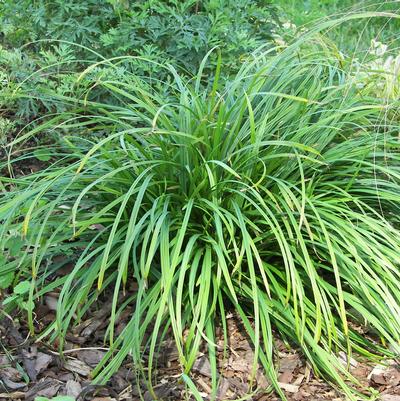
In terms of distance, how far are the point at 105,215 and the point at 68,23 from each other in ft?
4.57

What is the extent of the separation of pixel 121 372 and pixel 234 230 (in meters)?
0.73

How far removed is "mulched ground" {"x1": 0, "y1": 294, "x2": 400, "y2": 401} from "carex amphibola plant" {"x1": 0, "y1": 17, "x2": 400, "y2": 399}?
5 centimetres

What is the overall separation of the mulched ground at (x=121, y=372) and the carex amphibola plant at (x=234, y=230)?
5 cm

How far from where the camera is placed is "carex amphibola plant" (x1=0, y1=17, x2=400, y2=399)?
8.40 feet

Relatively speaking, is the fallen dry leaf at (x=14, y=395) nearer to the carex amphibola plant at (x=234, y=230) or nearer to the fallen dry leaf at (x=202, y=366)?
the carex amphibola plant at (x=234, y=230)

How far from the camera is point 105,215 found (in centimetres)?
285

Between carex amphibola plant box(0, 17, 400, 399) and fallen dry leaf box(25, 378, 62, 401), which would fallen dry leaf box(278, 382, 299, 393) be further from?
fallen dry leaf box(25, 378, 62, 401)

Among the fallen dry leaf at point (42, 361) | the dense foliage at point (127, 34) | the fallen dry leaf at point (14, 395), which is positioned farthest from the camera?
the dense foliage at point (127, 34)

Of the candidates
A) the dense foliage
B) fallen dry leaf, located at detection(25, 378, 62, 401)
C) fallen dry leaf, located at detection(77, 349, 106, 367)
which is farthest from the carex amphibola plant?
the dense foliage

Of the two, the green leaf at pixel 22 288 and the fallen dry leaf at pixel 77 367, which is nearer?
the fallen dry leaf at pixel 77 367

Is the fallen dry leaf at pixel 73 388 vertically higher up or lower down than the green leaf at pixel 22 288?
lower down

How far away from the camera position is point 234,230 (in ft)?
9.18

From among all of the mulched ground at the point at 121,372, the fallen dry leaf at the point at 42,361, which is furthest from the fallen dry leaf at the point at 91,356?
the fallen dry leaf at the point at 42,361

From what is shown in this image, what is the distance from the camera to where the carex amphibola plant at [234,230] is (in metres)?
2.56
